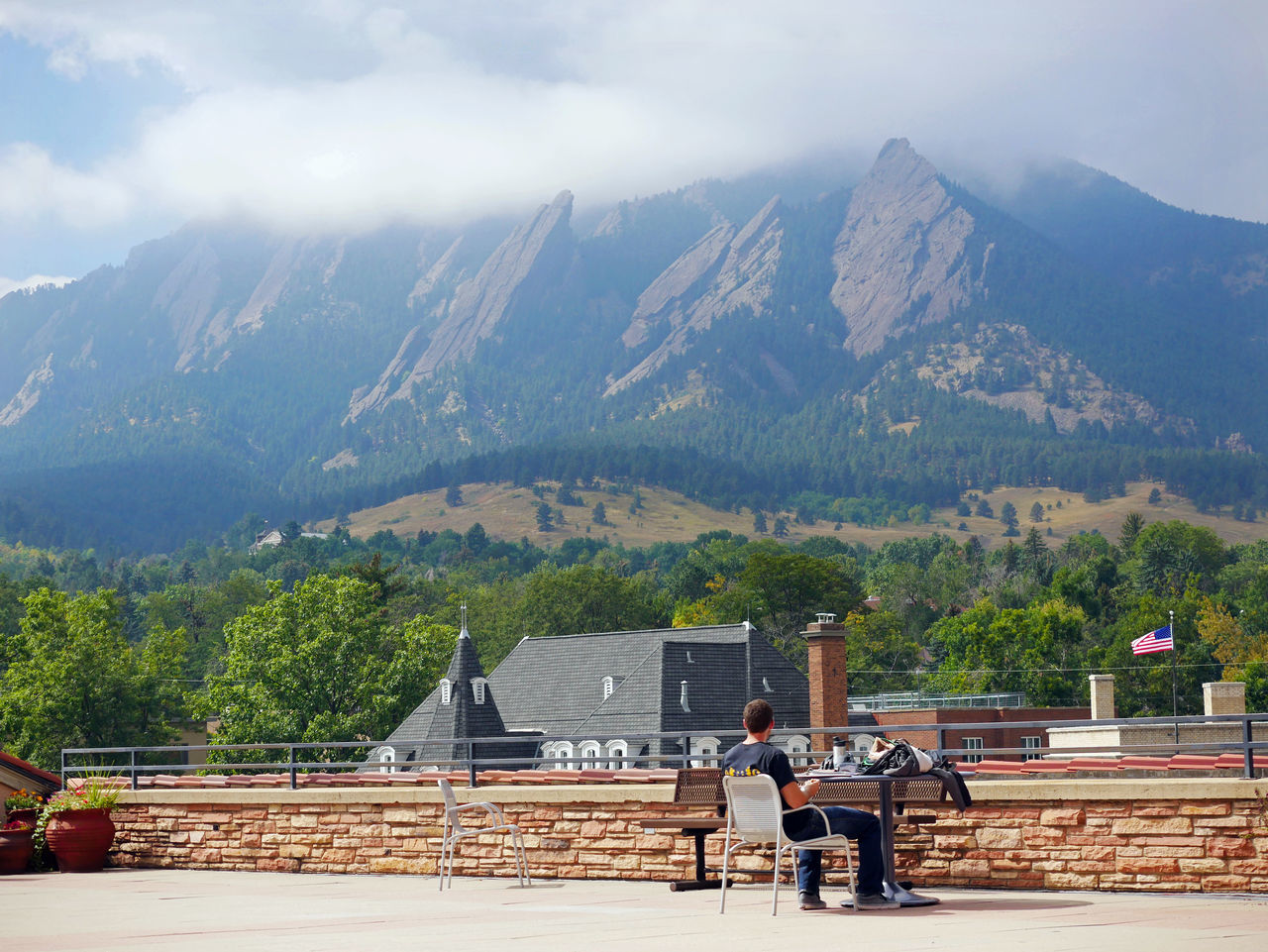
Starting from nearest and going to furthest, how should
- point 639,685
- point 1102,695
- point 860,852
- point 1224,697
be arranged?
point 860,852 < point 1224,697 < point 1102,695 < point 639,685

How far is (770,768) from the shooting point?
9914mm

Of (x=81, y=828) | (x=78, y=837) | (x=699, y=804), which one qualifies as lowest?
(x=78, y=837)

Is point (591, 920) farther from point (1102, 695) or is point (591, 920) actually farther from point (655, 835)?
point (1102, 695)

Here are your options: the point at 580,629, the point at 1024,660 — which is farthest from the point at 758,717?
the point at 580,629

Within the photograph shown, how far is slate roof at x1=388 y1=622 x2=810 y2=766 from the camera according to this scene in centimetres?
5256

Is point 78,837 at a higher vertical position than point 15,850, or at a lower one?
higher

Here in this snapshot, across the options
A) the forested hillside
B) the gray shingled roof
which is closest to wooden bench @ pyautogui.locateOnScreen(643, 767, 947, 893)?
the gray shingled roof

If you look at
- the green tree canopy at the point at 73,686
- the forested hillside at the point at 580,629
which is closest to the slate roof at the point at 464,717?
the forested hillside at the point at 580,629

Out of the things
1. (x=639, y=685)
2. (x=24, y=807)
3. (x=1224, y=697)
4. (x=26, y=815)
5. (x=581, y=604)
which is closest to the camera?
(x=26, y=815)

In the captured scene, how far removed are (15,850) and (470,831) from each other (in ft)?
24.5

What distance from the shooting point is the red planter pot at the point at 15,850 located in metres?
17.0

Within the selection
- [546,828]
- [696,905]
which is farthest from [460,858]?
[696,905]

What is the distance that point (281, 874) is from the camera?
50.3ft

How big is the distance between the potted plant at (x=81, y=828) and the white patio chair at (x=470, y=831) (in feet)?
17.7
